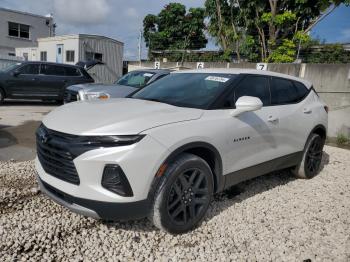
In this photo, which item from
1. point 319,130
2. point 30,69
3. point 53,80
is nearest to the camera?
point 319,130

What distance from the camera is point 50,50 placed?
2156cm

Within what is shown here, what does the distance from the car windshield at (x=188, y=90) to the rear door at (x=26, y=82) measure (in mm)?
8980

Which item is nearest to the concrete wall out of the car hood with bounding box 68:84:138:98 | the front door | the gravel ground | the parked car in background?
the parked car in background

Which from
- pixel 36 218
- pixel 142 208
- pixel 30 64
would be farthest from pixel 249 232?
pixel 30 64

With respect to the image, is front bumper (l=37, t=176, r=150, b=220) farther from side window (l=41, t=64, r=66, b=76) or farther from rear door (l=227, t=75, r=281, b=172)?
side window (l=41, t=64, r=66, b=76)

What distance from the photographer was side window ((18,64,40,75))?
11.6 m

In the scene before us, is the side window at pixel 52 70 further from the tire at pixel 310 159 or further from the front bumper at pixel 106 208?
the front bumper at pixel 106 208

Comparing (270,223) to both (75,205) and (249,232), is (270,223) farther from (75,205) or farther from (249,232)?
(75,205)

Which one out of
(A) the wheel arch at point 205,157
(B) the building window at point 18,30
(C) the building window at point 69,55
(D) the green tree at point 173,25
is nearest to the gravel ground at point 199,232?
(A) the wheel arch at point 205,157

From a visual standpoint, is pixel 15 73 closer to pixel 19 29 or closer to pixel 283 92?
pixel 283 92

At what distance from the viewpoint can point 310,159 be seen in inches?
198

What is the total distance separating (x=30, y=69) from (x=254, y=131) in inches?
415

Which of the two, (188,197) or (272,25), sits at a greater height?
(272,25)

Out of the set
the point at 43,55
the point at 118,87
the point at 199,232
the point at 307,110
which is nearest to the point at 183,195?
the point at 199,232
